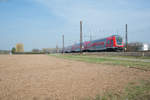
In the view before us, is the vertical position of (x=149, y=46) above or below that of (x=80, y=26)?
below

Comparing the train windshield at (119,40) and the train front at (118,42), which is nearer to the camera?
the train front at (118,42)

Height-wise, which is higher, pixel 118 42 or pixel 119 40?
pixel 119 40

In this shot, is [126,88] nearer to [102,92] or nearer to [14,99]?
[102,92]

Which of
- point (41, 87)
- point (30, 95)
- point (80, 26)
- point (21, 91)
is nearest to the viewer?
point (30, 95)

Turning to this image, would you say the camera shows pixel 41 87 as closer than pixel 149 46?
Yes

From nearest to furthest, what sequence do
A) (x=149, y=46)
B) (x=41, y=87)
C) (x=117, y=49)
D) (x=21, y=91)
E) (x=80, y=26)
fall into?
(x=21, y=91), (x=41, y=87), (x=117, y=49), (x=80, y=26), (x=149, y=46)

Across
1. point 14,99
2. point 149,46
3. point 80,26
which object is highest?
point 80,26

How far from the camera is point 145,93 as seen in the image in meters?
4.16

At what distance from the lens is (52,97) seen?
4258 millimetres

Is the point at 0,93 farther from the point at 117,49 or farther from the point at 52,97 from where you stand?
the point at 117,49

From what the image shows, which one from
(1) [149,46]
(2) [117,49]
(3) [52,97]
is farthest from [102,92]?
(1) [149,46]

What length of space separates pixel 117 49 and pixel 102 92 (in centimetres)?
2566

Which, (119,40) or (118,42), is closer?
(118,42)

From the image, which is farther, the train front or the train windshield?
the train windshield
